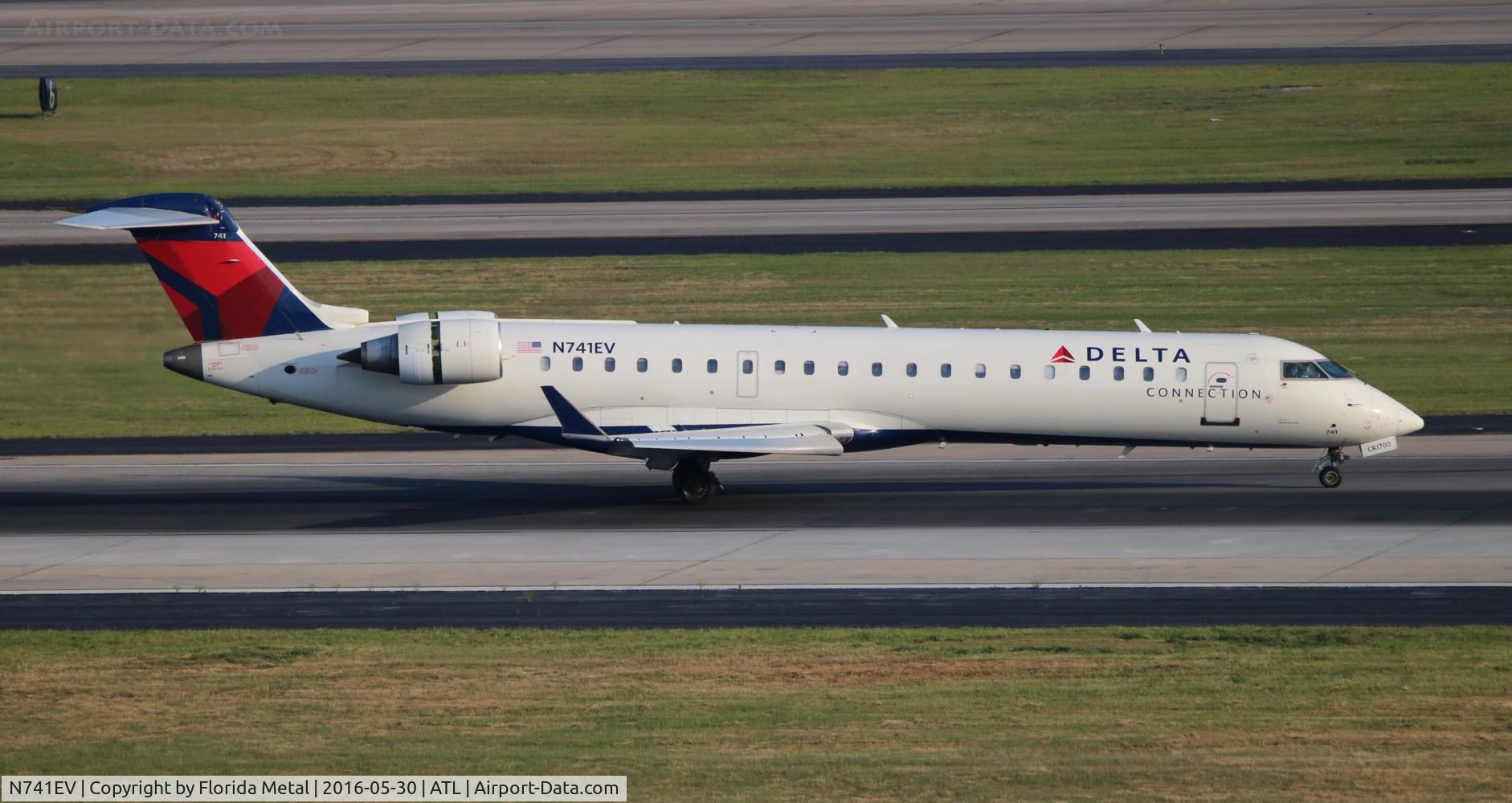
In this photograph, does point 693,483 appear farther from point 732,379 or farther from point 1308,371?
point 1308,371

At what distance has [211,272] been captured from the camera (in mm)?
32500

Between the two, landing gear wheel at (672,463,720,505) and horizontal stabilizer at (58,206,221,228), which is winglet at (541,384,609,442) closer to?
landing gear wheel at (672,463,720,505)

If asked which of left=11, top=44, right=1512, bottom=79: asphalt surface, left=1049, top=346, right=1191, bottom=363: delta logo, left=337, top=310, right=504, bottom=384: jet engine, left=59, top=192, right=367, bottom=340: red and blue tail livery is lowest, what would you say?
left=1049, top=346, right=1191, bottom=363: delta logo

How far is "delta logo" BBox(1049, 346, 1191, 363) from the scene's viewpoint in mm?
32656

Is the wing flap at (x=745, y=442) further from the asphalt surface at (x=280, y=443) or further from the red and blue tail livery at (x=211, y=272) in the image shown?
the asphalt surface at (x=280, y=443)

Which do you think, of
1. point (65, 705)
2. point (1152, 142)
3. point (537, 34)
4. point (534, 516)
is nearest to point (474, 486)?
→ point (534, 516)

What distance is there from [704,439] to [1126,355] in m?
8.01

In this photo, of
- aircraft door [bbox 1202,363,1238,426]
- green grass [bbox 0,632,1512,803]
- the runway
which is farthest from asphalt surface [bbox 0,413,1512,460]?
the runway

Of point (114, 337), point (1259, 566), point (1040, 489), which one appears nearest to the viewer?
point (1259, 566)

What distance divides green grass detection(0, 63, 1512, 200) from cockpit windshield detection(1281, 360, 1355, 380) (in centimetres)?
3160

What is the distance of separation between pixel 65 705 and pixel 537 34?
69833mm

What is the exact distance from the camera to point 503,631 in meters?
24.7

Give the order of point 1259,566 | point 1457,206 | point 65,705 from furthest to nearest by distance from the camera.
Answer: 1. point 1457,206
2. point 1259,566
3. point 65,705

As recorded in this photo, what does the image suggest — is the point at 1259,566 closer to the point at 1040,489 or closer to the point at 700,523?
the point at 1040,489
